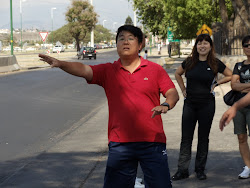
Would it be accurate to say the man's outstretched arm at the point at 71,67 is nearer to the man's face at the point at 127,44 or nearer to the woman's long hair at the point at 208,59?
the man's face at the point at 127,44

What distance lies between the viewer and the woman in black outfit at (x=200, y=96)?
6.20 m

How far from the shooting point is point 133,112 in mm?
3939

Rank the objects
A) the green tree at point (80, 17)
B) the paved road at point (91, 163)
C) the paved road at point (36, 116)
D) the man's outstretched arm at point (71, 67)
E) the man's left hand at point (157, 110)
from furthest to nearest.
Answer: the green tree at point (80, 17), the paved road at point (36, 116), the paved road at point (91, 163), the man's outstretched arm at point (71, 67), the man's left hand at point (157, 110)

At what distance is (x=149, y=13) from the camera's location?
62.7 m

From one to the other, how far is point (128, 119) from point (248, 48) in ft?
8.93

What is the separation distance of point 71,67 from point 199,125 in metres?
2.80

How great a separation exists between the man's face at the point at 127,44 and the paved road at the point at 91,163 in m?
2.38

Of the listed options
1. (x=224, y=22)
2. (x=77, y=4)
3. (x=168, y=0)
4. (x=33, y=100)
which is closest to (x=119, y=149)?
(x=33, y=100)

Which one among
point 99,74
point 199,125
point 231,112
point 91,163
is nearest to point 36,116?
point 91,163

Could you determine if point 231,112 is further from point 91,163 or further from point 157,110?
point 91,163

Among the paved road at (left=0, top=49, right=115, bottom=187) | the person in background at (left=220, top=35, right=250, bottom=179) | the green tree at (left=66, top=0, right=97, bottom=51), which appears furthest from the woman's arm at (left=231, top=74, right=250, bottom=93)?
the green tree at (left=66, top=0, right=97, bottom=51)

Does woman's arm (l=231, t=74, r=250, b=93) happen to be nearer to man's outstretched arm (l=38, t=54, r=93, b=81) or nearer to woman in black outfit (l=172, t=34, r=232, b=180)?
woman in black outfit (l=172, t=34, r=232, b=180)

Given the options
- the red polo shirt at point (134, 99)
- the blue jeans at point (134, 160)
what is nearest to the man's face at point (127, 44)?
the red polo shirt at point (134, 99)

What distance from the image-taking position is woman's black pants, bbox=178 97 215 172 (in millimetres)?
6203
